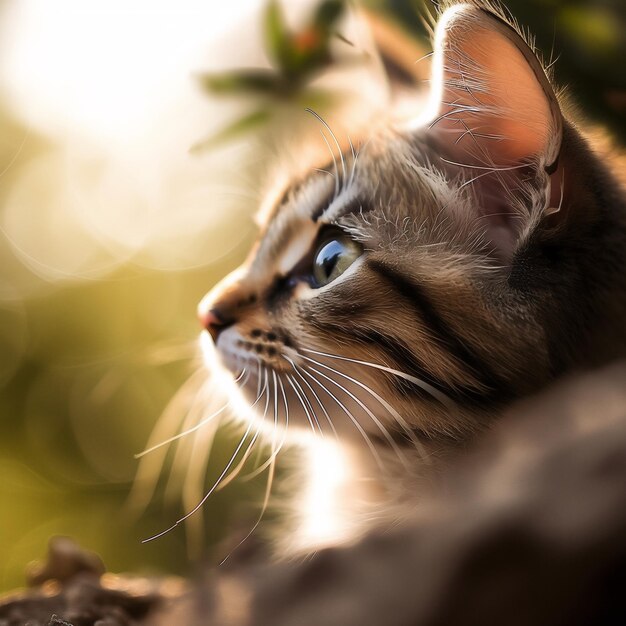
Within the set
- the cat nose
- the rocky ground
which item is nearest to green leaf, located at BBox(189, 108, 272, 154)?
the cat nose

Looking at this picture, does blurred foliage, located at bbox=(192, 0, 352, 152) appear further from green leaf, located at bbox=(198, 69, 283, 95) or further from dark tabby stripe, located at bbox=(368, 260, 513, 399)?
dark tabby stripe, located at bbox=(368, 260, 513, 399)

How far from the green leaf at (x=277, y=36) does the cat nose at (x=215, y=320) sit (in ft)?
0.72

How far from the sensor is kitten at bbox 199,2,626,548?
14.0 inches

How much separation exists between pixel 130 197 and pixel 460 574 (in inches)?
26.4

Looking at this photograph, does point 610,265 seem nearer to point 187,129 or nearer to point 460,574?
point 460,574

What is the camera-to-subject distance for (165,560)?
2.56 feet

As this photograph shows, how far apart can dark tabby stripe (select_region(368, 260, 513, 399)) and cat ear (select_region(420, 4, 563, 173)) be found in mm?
86

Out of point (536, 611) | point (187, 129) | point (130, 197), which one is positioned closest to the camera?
point (536, 611)

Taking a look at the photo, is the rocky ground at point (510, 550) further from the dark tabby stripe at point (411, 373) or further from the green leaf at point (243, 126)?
the green leaf at point (243, 126)

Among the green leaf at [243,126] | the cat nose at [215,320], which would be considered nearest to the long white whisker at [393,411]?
the cat nose at [215,320]

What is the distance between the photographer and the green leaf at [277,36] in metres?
0.53

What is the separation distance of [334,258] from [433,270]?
7 cm

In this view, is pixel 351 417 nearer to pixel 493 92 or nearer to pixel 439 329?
pixel 439 329

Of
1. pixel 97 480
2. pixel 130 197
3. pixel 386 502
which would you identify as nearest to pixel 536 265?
pixel 386 502
